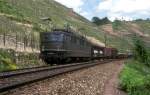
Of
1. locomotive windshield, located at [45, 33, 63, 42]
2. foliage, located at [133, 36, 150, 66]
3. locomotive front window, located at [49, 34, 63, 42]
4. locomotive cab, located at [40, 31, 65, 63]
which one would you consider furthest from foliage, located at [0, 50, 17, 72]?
foliage, located at [133, 36, 150, 66]

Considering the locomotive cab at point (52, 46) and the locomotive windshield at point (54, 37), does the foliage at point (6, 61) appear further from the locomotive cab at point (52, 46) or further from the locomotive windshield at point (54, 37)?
the locomotive windshield at point (54, 37)

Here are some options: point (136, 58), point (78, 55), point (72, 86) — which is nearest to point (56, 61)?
point (78, 55)

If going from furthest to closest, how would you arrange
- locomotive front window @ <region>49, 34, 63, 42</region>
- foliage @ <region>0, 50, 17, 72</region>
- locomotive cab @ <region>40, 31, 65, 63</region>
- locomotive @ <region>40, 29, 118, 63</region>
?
locomotive front window @ <region>49, 34, 63, 42</region> < locomotive @ <region>40, 29, 118, 63</region> < locomotive cab @ <region>40, 31, 65, 63</region> < foliage @ <region>0, 50, 17, 72</region>

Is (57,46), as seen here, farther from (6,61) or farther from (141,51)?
(141,51)

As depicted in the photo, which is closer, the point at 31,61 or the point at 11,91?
the point at 11,91

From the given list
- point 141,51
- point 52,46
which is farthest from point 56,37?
point 141,51

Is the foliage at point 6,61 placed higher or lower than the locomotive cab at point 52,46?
lower

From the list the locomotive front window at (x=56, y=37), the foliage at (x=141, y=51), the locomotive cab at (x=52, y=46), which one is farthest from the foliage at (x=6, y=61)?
the foliage at (x=141, y=51)

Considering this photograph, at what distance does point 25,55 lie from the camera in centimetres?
4125

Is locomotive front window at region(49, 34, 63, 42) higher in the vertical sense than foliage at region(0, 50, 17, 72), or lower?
higher

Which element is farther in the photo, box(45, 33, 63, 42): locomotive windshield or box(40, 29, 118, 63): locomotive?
box(45, 33, 63, 42): locomotive windshield

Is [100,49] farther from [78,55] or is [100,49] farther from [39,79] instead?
[39,79]

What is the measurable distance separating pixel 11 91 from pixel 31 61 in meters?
26.8

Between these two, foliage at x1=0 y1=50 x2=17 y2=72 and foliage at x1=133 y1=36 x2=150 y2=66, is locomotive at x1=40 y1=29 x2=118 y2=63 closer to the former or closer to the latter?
foliage at x1=0 y1=50 x2=17 y2=72
